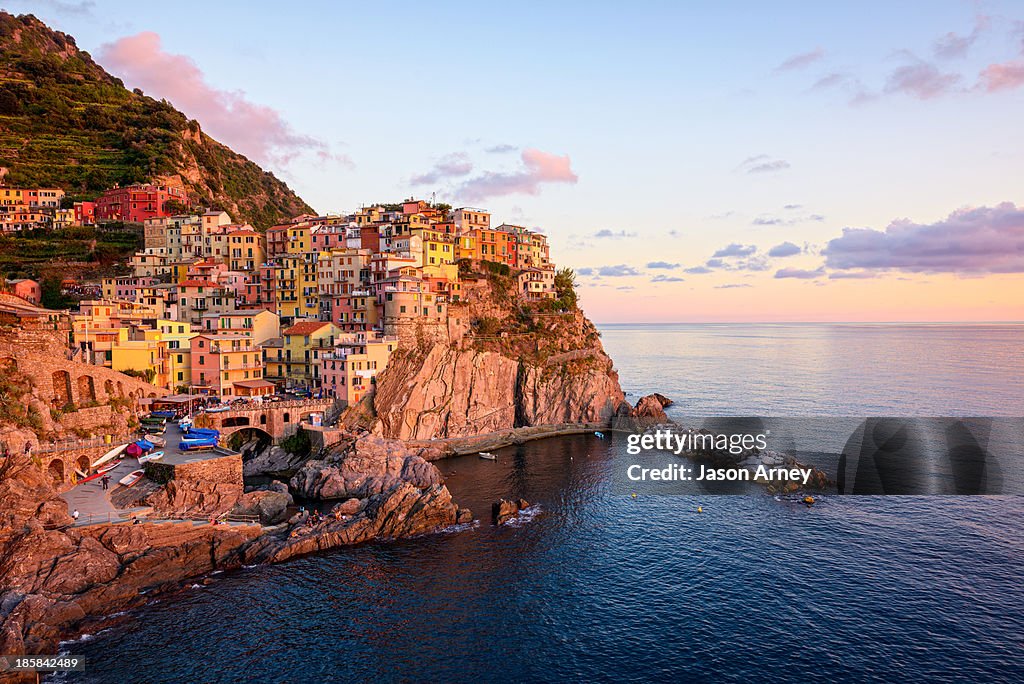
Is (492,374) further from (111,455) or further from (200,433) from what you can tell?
(111,455)

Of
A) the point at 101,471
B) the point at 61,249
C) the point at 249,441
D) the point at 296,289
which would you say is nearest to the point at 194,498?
the point at 101,471

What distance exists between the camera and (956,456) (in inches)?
2628

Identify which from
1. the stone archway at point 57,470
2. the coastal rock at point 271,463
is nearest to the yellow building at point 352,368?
the coastal rock at point 271,463

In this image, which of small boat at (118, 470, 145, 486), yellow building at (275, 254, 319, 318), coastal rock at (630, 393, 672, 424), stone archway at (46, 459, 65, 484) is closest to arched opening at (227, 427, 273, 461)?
small boat at (118, 470, 145, 486)

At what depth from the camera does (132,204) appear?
366 ft

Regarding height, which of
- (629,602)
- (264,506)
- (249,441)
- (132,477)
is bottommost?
(629,602)

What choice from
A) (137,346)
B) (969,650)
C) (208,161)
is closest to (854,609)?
(969,650)

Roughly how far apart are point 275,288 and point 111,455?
46.4 meters

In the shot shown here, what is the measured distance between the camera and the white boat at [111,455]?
47.8 meters

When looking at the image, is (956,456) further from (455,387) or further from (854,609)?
(455,387)

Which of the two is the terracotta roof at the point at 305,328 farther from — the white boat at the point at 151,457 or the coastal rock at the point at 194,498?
the coastal rock at the point at 194,498

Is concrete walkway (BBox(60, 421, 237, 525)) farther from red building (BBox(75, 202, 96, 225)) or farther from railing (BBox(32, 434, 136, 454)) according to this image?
red building (BBox(75, 202, 96, 225))

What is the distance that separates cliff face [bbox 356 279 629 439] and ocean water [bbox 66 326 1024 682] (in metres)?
19.3

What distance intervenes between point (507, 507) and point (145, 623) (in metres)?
27.1
